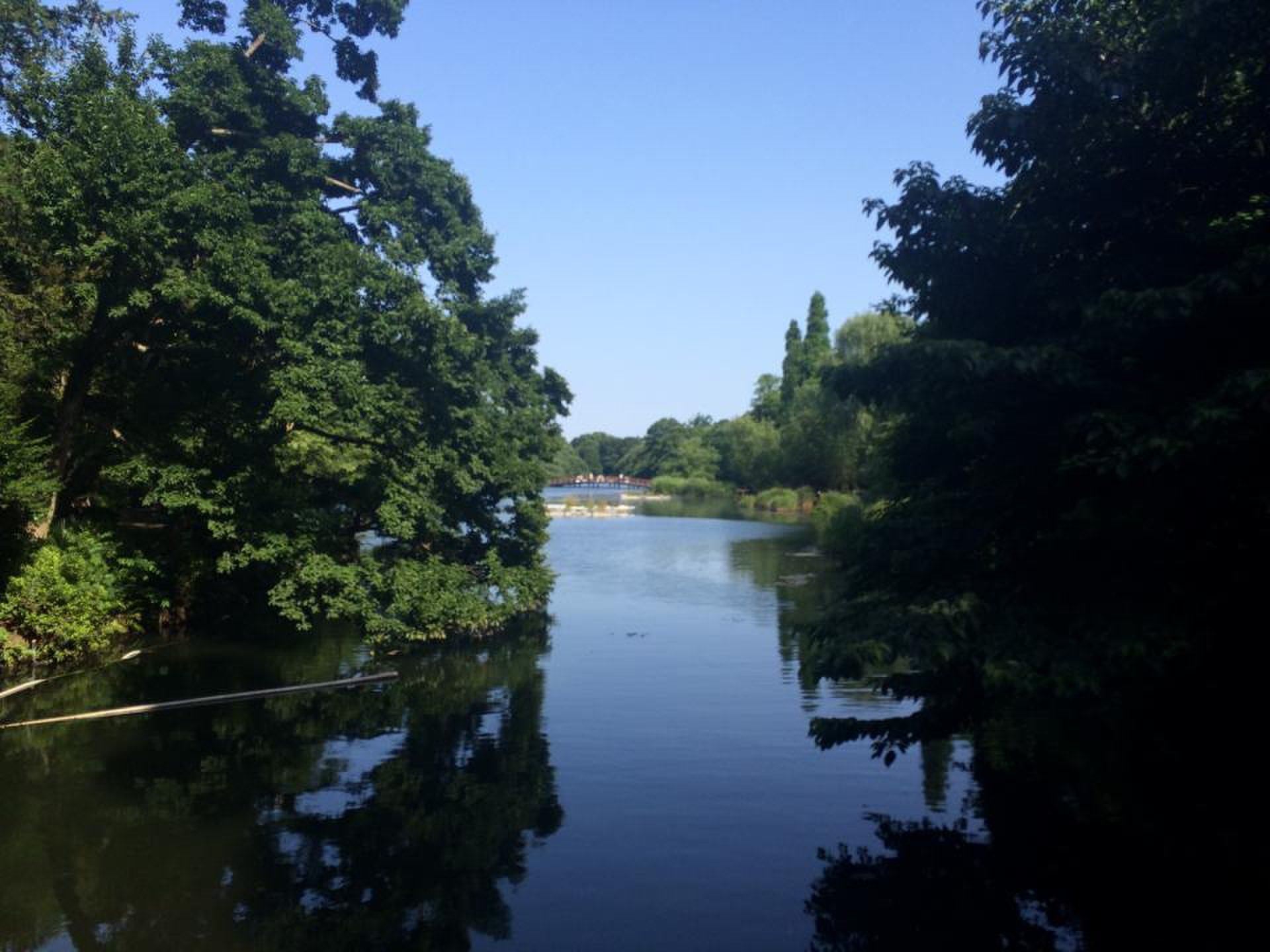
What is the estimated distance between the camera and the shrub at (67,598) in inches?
901

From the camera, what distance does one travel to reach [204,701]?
69.1 ft

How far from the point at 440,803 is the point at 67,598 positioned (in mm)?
13782

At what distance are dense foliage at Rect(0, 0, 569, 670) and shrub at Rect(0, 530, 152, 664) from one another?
1.28ft

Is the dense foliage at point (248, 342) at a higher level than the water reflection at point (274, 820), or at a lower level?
higher

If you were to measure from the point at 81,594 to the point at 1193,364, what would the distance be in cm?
2491

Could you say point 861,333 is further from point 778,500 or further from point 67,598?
point 67,598

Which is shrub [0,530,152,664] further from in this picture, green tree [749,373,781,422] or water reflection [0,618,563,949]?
green tree [749,373,781,422]

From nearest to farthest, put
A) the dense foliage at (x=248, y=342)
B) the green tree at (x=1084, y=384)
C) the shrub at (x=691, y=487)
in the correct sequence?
the green tree at (x=1084, y=384)
the dense foliage at (x=248, y=342)
the shrub at (x=691, y=487)

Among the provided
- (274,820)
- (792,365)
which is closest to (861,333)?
(792,365)

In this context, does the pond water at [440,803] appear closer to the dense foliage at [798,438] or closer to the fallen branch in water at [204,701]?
the fallen branch in water at [204,701]

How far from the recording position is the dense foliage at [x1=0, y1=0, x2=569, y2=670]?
22781 mm

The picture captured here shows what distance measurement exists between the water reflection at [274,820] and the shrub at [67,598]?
2.15 m

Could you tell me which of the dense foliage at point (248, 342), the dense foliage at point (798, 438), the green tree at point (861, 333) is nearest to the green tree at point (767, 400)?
the dense foliage at point (798, 438)

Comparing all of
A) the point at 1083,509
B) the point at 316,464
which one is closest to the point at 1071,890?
the point at 1083,509
